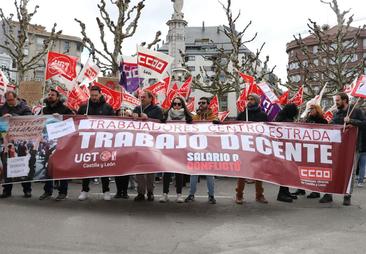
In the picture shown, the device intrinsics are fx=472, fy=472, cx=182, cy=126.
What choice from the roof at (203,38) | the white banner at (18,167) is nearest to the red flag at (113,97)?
the white banner at (18,167)

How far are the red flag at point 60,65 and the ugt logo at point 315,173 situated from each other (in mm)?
4919

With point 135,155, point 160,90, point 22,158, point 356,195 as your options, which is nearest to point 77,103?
point 160,90

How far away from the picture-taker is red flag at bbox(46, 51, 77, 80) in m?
9.09

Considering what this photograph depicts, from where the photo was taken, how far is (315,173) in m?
7.68

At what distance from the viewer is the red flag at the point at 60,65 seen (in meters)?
9.09

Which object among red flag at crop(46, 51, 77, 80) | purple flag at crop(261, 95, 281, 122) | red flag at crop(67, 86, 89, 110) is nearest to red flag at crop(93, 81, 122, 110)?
red flag at crop(67, 86, 89, 110)

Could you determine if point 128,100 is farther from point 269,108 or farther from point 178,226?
point 178,226

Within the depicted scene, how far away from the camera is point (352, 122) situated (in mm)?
7773

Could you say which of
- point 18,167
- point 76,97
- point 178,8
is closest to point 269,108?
point 76,97

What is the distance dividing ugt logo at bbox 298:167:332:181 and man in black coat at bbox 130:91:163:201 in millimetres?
2502

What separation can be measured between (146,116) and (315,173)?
2.94 m

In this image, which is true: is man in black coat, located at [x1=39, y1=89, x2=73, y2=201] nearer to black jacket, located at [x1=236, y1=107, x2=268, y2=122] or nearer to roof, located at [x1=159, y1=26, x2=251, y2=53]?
black jacket, located at [x1=236, y1=107, x2=268, y2=122]

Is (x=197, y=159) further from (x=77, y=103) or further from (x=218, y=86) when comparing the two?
(x=218, y=86)

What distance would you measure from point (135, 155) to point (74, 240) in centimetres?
212
